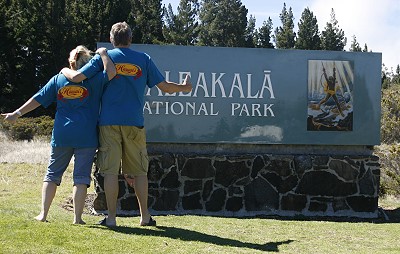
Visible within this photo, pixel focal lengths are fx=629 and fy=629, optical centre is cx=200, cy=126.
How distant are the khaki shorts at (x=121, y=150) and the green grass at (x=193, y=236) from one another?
0.54 metres

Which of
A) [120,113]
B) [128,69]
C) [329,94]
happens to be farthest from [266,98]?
[120,113]

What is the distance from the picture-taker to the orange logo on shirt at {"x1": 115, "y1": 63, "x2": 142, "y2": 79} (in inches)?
227

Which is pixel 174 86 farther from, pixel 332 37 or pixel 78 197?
pixel 332 37

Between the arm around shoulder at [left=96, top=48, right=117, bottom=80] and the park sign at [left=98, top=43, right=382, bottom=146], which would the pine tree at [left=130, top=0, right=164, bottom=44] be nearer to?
the park sign at [left=98, top=43, right=382, bottom=146]

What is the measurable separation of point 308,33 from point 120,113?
48.1 metres

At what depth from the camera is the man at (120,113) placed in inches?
Answer: 225

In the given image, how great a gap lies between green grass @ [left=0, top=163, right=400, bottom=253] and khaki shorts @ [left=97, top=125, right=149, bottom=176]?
21.3 inches

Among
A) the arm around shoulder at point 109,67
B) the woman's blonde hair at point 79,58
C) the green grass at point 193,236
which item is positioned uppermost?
the woman's blonde hair at point 79,58

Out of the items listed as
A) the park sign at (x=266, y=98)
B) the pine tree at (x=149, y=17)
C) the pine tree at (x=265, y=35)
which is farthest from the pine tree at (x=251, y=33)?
the park sign at (x=266, y=98)

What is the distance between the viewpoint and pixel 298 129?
29.8ft

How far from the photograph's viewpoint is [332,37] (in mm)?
52031

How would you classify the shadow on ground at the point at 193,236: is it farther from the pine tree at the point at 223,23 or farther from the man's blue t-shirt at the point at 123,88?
the pine tree at the point at 223,23

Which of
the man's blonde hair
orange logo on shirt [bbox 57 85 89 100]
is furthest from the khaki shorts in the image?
the man's blonde hair

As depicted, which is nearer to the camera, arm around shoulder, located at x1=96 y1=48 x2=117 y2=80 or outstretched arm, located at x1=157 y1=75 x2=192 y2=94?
arm around shoulder, located at x1=96 y1=48 x2=117 y2=80
